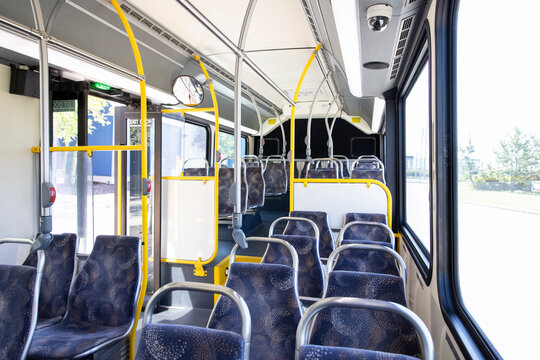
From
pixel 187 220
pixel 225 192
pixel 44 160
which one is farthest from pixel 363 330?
pixel 225 192

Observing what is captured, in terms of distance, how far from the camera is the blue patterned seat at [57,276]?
2535mm

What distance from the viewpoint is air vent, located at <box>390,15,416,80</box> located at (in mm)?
2310

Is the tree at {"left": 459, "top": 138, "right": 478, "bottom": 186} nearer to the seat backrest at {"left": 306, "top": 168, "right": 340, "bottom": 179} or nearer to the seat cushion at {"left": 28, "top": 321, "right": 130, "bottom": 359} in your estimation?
the seat cushion at {"left": 28, "top": 321, "right": 130, "bottom": 359}

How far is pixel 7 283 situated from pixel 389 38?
2797mm

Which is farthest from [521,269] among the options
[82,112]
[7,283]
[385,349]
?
[82,112]

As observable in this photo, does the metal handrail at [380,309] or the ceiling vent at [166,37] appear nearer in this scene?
the metal handrail at [380,309]

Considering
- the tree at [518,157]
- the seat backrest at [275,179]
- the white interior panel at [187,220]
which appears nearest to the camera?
the tree at [518,157]

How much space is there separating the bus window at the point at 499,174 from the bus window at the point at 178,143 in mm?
3779

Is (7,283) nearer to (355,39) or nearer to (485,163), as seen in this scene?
(485,163)

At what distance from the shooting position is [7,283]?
6.02ft

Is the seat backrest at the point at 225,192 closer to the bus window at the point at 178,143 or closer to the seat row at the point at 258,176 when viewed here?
the seat row at the point at 258,176

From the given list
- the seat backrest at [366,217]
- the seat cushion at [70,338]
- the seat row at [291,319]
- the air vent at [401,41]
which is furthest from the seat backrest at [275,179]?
the seat row at [291,319]

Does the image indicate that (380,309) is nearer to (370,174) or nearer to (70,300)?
(70,300)

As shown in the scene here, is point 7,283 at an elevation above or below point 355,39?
below
